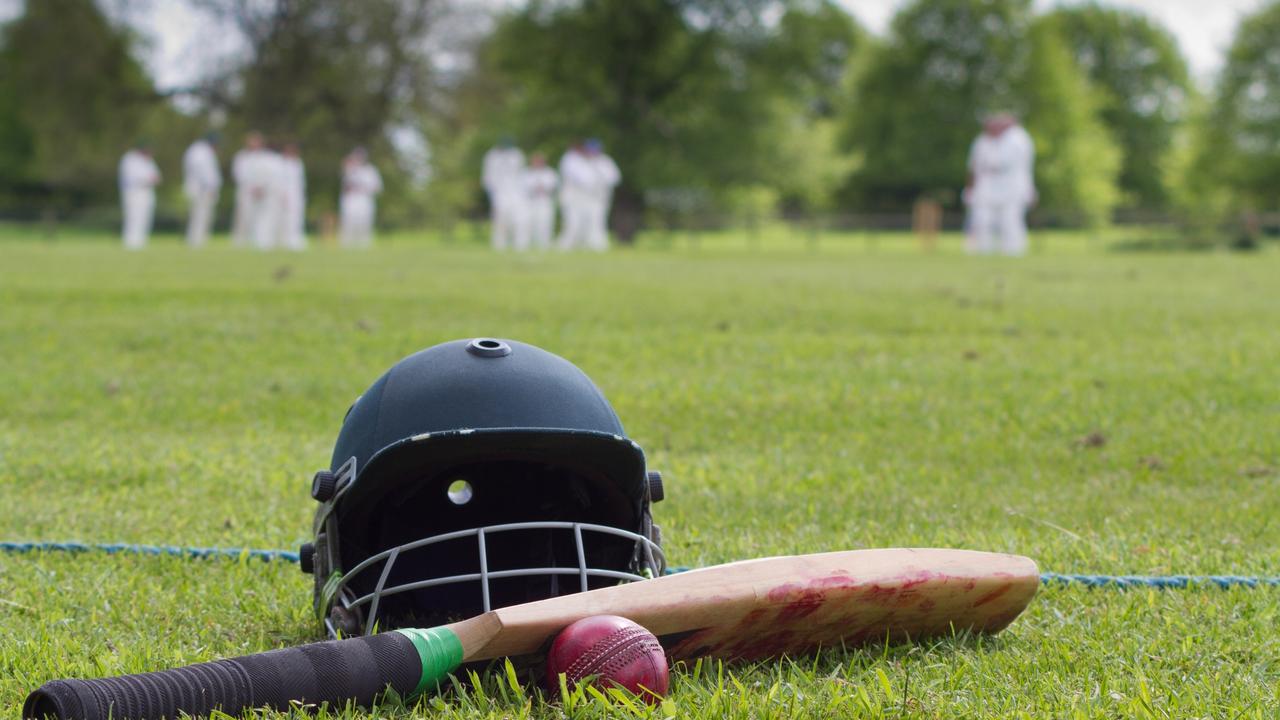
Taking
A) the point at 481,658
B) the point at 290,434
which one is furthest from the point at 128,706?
the point at 290,434

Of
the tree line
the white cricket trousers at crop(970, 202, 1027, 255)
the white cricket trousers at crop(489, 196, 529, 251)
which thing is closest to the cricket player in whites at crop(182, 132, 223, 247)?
the white cricket trousers at crop(489, 196, 529, 251)

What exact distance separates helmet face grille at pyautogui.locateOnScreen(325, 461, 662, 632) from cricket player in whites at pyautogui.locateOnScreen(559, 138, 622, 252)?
29164 millimetres

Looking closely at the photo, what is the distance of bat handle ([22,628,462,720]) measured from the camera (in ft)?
7.57

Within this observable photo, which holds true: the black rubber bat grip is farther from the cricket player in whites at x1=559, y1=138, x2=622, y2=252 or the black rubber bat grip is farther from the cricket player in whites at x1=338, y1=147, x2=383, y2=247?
the cricket player in whites at x1=338, y1=147, x2=383, y2=247

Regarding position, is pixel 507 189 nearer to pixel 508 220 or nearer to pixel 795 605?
pixel 508 220

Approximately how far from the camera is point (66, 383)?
7574 millimetres

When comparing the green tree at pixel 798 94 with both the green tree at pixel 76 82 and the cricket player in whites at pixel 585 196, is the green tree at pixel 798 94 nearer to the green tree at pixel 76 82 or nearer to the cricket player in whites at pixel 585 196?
the cricket player in whites at pixel 585 196

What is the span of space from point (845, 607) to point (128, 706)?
145 cm

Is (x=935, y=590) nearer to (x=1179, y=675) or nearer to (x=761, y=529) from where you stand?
(x=1179, y=675)

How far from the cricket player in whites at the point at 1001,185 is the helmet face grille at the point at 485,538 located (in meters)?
26.9

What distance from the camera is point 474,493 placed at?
313 centimetres

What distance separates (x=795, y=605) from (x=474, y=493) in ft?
2.73

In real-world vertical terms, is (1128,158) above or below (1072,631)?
above

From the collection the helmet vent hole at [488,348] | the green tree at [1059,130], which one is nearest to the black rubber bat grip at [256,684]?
the helmet vent hole at [488,348]
